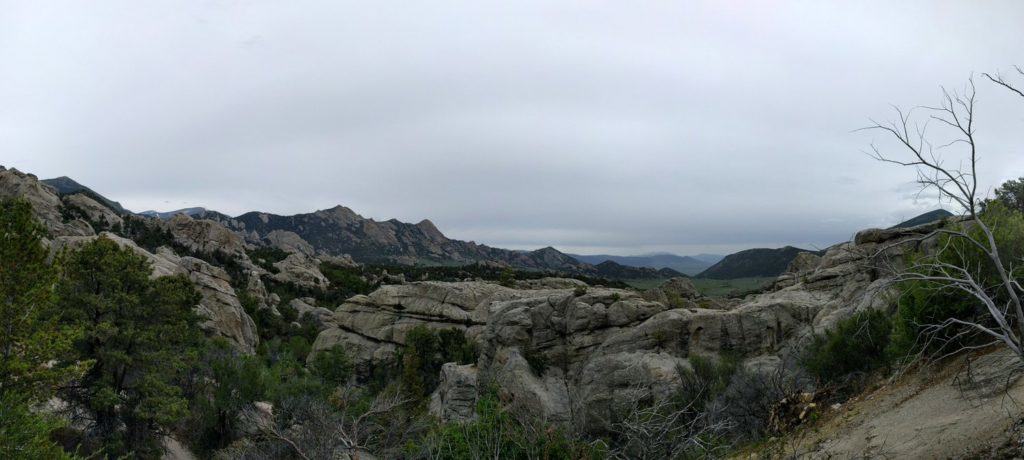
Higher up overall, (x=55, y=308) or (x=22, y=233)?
(x=22, y=233)

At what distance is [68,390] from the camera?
18.6 m

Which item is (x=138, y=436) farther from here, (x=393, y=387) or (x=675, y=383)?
(x=675, y=383)

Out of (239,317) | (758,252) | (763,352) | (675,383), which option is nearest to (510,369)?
(675,383)

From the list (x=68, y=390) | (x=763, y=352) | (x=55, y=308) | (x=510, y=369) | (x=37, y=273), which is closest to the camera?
(x=37, y=273)

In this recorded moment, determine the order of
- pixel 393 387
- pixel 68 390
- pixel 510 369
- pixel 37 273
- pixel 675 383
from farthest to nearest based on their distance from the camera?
pixel 393 387 → pixel 510 369 → pixel 675 383 → pixel 68 390 → pixel 37 273

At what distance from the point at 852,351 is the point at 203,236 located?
8722 cm

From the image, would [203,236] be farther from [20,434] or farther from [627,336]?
[20,434]

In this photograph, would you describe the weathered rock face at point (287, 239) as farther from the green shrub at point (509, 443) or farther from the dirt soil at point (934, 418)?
the dirt soil at point (934, 418)

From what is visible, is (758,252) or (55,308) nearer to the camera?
(55,308)

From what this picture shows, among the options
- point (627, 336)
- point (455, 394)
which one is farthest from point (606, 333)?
point (455, 394)

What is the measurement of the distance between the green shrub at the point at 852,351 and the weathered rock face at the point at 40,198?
63.1 meters

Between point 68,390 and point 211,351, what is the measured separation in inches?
344

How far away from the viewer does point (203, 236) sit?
3108 inches

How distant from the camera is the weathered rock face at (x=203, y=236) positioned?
7500 cm
